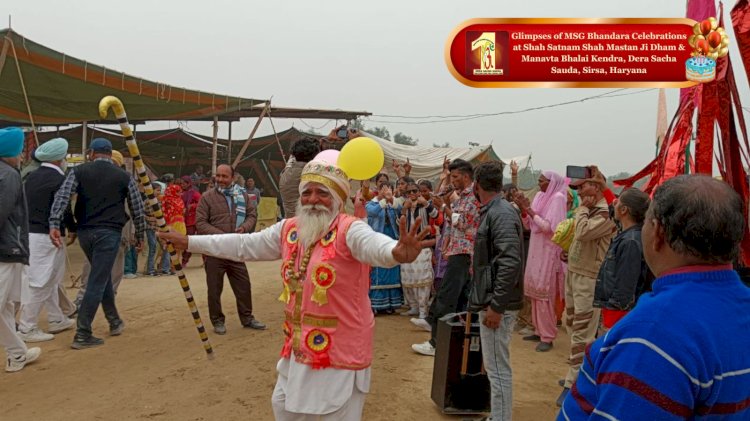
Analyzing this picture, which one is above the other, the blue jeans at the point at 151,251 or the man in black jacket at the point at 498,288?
the man in black jacket at the point at 498,288

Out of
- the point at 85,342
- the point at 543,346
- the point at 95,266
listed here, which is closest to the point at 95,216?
the point at 95,266

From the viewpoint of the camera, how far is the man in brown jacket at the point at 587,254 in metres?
4.40

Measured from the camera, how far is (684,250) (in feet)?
4.11

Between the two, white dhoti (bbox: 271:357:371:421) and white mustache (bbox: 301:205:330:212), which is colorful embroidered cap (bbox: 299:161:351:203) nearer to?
white mustache (bbox: 301:205:330:212)

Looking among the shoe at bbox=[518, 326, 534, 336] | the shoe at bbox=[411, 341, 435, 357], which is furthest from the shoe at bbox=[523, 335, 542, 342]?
the shoe at bbox=[411, 341, 435, 357]

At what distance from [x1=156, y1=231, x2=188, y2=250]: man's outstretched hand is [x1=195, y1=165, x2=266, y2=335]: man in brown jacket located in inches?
121

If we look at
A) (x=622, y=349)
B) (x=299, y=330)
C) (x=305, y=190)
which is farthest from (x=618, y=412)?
(x=305, y=190)

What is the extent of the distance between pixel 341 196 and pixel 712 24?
3066 millimetres

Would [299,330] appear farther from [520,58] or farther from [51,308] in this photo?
[520,58]

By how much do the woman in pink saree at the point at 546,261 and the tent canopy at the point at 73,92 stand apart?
6614 millimetres

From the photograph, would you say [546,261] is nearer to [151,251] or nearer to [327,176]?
[327,176]

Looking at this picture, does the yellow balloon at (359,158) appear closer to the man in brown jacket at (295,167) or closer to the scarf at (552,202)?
the man in brown jacket at (295,167)

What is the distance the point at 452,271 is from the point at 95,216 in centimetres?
373

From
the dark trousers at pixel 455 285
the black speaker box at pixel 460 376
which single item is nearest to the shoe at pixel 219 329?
the dark trousers at pixel 455 285
